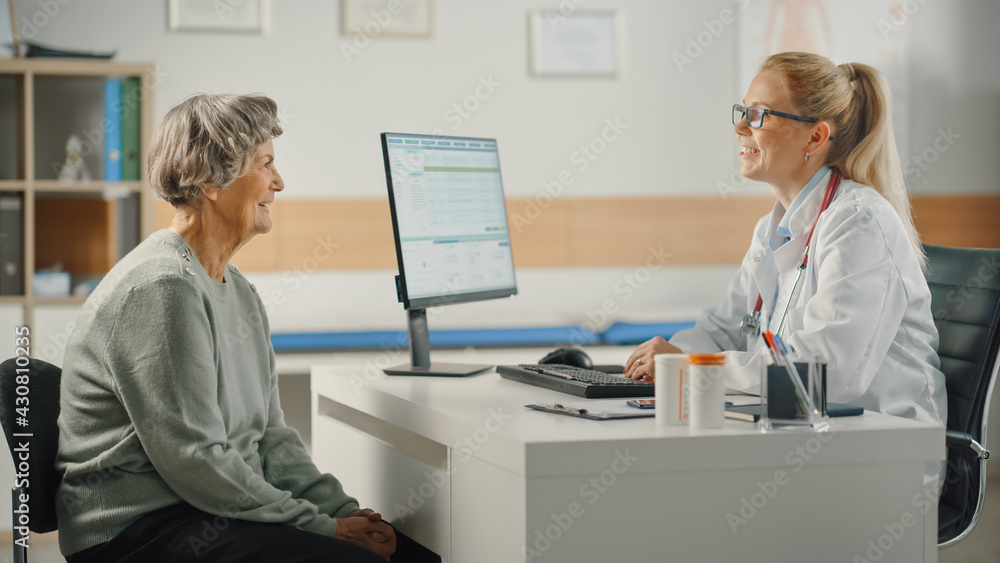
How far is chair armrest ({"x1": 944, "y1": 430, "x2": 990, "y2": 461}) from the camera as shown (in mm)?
1813

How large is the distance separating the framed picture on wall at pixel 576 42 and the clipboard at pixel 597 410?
2808mm

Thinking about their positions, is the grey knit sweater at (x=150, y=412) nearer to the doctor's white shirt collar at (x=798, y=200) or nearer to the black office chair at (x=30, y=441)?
the black office chair at (x=30, y=441)

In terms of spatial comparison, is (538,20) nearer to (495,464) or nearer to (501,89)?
(501,89)

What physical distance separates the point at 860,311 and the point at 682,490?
2.01ft

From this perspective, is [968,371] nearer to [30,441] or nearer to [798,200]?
[798,200]

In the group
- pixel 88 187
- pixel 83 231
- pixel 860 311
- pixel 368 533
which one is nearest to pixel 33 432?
pixel 368 533

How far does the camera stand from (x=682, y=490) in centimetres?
140

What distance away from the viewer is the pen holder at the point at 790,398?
1454 millimetres

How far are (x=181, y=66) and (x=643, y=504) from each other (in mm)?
3291

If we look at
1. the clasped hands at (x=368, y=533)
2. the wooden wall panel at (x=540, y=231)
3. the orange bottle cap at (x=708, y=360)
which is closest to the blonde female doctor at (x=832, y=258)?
the orange bottle cap at (x=708, y=360)

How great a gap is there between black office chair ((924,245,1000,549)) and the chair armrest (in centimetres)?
2

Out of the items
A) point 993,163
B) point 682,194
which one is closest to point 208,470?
point 682,194

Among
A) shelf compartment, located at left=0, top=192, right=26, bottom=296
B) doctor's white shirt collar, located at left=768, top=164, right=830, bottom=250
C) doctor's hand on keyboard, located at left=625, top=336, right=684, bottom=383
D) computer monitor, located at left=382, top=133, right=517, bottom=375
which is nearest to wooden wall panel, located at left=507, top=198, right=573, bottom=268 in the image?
computer monitor, located at left=382, top=133, right=517, bottom=375

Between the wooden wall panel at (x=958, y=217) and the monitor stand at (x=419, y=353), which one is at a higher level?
the wooden wall panel at (x=958, y=217)
